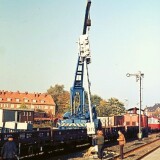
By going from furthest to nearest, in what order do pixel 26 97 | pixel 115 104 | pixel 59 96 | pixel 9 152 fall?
pixel 59 96
pixel 115 104
pixel 26 97
pixel 9 152

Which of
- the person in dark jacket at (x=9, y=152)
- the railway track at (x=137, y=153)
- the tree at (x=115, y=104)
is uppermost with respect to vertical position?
the tree at (x=115, y=104)

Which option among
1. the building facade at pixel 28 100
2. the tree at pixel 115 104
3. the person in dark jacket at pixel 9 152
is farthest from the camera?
the tree at pixel 115 104

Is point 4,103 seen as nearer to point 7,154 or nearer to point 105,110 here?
point 105,110

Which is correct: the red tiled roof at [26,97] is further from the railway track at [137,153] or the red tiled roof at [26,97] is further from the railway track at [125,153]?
the railway track at [137,153]

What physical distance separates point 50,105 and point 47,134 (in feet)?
339

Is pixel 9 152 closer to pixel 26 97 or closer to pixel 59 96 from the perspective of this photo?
pixel 26 97

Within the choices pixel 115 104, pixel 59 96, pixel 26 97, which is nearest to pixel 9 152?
pixel 26 97

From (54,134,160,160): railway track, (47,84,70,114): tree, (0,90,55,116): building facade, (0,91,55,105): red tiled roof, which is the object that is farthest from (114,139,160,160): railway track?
(47,84,70,114): tree

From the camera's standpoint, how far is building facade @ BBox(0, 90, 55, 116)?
115438mm

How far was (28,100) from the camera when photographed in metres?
120

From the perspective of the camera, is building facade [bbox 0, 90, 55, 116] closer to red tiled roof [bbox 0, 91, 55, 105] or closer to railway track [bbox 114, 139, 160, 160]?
red tiled roof [bbox 0, 91, 55, 105]

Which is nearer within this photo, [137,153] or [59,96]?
[137,153]

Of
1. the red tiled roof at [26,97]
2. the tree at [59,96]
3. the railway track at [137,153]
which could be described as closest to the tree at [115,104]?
the tree at [59,96]

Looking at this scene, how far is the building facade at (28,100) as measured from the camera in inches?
4545
